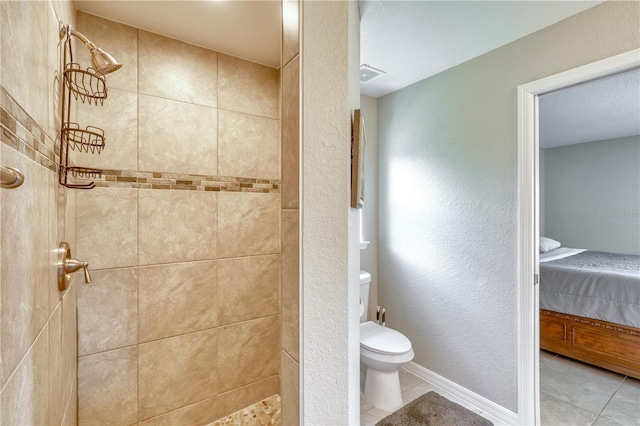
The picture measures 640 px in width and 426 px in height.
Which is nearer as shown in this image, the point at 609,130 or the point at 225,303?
the point at 225,303

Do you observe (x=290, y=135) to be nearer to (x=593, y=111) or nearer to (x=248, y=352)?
(x=248, y=352)

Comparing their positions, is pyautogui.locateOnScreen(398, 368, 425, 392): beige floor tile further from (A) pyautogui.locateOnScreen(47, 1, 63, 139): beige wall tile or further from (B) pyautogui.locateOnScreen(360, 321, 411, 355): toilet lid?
(A) pyautogui.locateOnScreen(47, 1, 63, 139): beige wall tile

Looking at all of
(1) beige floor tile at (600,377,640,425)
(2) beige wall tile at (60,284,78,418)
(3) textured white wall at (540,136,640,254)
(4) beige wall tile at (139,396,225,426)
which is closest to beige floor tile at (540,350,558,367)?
(1) beige floor tile at (600,377,640,425)

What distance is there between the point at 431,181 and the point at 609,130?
3.46 metres

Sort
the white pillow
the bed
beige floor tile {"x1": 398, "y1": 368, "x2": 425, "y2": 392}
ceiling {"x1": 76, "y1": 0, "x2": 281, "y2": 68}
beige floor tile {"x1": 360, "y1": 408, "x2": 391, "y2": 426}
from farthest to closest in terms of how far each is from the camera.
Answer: the white pillow
the bed
beige floor tile {"x1": 398, "y1": 368, "x2": 425, "y2": 392}
beige floor tile {"x1": 360, "y1": 408, "x2": 391, "y2": 426}
ceiling {"x1": 76, "y1": 0, "x2": 281, "y2": 68}

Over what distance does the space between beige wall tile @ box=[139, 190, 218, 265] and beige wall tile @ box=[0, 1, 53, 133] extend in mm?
864

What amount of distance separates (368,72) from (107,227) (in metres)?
1.98

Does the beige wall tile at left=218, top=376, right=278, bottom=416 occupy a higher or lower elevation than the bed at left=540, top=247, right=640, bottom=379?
lower

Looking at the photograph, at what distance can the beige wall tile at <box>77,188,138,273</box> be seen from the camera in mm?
1519

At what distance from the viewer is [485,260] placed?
1997mm

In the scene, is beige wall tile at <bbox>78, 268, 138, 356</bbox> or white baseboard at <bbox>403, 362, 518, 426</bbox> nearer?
beige wall tile at <bbox>78, 268, 138, 356</bbox>

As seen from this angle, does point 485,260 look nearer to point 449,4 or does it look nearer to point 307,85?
point 449,4

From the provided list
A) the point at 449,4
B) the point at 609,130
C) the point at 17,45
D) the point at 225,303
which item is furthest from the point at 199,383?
the point at 609,130

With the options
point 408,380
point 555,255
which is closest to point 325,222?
point 408,380
